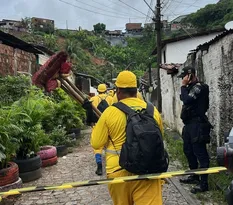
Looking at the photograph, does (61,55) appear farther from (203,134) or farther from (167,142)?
(167,142)

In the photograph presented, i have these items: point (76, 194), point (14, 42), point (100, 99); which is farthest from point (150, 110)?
point (14, 42)

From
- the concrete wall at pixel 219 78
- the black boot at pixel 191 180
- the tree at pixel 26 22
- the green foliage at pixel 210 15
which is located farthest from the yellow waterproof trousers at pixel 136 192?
the tree at pixel 26 22

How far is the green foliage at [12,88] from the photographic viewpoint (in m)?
10.4

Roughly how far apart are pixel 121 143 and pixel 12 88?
339 inches

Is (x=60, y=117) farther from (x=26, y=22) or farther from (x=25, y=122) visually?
(x=26, y=22)

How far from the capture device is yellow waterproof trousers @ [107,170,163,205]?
288 cm

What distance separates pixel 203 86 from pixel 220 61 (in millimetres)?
1472

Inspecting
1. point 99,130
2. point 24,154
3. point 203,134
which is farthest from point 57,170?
point 99,130

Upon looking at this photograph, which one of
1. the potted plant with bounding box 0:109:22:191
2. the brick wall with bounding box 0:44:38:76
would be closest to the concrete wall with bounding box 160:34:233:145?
the potted plant with bounding box 0:109:22:191

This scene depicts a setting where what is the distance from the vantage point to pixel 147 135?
2678 mm

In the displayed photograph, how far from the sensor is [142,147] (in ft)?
8.77

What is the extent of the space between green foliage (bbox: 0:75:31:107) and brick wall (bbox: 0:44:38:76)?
3.21ft

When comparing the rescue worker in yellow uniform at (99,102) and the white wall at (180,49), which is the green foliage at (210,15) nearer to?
the white wall at (180,49)

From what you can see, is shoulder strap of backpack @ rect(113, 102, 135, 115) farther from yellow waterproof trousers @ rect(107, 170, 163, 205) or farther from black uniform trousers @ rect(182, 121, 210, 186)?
black uniform trousers @ rect(182, 121, 210, 186)
